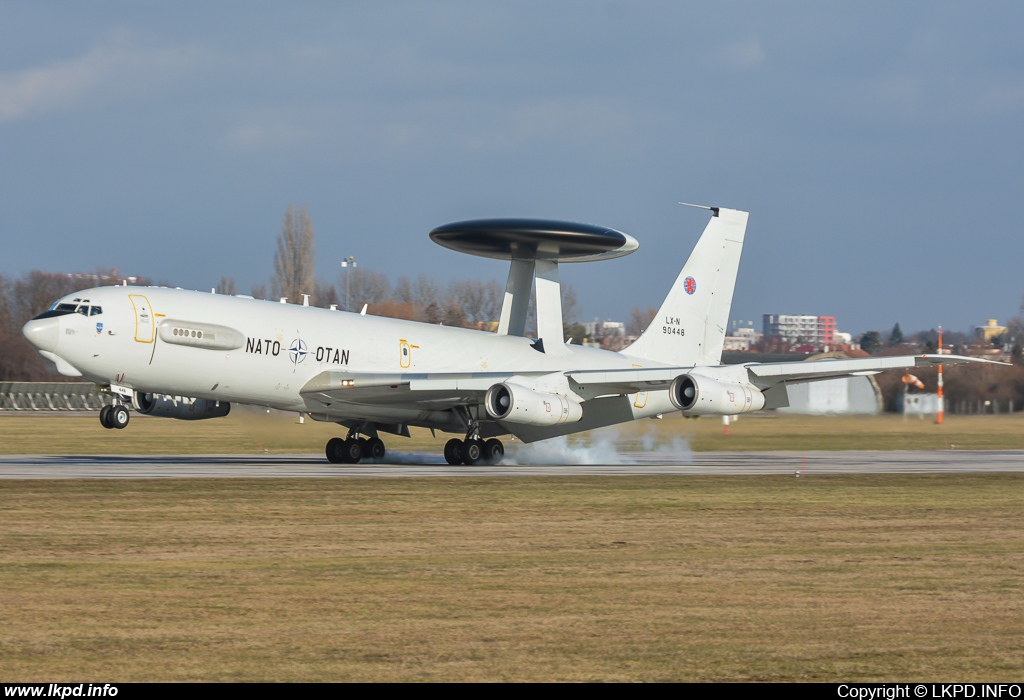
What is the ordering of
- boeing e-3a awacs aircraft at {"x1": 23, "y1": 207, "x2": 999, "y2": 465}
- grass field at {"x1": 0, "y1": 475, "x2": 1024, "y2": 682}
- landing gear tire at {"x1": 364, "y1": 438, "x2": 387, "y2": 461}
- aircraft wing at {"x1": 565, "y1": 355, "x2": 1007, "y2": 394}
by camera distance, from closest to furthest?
1. grass field at {"x1": 0, "y1": 475, "x2": 1024, "y2": 682}
2. boeing e-3a awacs aircraft at {"x1": 23, "y1": 207, "x2": 999, "y2": 465}
3. aircraft wing at {"x1": 565, "y1": 355, "x2": 1007, "y2": 394}
4. landing gear tire at {"x1": 364, "y1": 438, "x2": 387, "y2": 461}

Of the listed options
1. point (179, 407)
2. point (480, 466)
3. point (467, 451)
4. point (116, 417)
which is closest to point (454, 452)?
point (467, 451)

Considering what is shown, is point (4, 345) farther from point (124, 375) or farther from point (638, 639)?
point (638, 639)

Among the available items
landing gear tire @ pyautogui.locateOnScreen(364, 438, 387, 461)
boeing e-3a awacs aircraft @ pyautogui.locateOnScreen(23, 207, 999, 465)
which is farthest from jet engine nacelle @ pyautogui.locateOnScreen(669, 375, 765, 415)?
landing gear tire @ pyautogui.locateOnScreen(364, 438, 387, 461)

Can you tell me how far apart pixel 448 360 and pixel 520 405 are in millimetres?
4034

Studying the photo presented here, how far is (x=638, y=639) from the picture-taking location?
33.9ft

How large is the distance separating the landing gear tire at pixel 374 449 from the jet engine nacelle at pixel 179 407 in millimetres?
4466

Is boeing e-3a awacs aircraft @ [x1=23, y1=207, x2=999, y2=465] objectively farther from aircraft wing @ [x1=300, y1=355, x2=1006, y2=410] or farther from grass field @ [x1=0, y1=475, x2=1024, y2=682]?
grass field @ [x1=0, y1=475, x2=1024, y2=682]

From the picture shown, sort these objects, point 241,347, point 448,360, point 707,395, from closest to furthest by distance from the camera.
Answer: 1. point 241,347
2. point 707,395
3. point 448,360

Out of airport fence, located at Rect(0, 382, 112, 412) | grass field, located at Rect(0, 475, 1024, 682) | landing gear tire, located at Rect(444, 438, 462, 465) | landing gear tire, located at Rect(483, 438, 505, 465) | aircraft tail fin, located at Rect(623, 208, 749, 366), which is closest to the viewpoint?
grass field, located at Rect(0, 475, 1024, 682)

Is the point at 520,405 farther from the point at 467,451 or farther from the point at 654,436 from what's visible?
the point at 654,436

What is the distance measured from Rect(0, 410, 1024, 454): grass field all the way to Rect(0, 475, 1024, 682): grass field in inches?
689

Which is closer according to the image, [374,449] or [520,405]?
[520,405]

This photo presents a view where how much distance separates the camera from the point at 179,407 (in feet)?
111

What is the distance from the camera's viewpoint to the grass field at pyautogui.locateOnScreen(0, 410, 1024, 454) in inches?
1641
